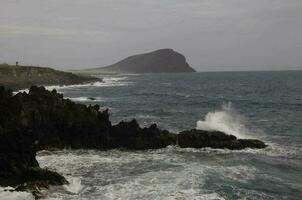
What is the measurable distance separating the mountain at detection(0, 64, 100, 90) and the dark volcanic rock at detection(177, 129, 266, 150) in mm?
69406

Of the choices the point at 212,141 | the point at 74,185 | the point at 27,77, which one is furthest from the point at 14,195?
the point at 27,77

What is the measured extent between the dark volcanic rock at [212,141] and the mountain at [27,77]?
69.4 meters

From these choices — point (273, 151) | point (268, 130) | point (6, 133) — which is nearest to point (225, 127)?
point (268, 130)

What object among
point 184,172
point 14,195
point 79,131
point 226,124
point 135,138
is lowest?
point 184,172

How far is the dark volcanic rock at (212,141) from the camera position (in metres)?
39.4

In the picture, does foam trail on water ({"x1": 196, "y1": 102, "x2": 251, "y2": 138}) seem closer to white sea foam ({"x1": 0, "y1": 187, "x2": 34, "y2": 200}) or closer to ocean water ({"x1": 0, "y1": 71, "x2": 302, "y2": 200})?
ocean water ({"x1": 0, "y1": 71, "x2": 302, "y2": 200})

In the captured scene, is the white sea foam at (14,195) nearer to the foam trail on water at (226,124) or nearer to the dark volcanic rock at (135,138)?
the dark volcanic rock at (135,138)

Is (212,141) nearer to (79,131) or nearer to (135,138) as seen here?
(135,138)

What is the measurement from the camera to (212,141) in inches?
1560

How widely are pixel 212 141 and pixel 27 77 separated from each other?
93.2 m

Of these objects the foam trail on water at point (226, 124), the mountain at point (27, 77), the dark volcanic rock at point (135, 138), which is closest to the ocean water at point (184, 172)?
the foam trail on water at point (226, 124)

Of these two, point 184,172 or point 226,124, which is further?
point 226,124

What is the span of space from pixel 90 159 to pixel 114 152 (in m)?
3.25

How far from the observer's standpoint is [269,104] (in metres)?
79.4
